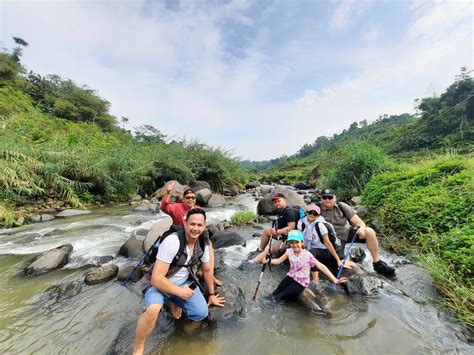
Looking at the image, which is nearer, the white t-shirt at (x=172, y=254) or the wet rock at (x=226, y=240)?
the white t-shirt at (x=172, y=254)

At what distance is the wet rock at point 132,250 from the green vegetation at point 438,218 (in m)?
6.23

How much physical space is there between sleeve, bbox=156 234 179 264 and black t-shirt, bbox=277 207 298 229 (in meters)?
2.76

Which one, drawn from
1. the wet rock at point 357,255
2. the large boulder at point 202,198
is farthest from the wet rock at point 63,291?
the large boulder at point 202,198

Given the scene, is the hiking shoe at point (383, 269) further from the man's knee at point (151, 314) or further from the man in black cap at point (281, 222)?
the man's knee at point (151, 314)

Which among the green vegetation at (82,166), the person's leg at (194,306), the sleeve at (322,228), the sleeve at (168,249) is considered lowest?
the person's leg at (194,306)

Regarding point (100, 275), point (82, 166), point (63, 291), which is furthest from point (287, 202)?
point (82, 166)

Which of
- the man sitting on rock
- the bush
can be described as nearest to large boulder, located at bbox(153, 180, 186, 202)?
the man sitting on rock

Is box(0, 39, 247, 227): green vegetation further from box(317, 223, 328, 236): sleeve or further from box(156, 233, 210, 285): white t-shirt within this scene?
box(317, 223, 328, 236): sleeve

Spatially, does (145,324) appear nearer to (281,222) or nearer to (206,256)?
(206,256)

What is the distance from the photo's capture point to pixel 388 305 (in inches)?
150

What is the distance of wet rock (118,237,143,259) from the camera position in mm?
5949

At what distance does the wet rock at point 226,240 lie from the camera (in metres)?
6.72

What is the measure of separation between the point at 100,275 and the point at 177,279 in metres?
2.71

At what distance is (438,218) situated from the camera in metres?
5.55
